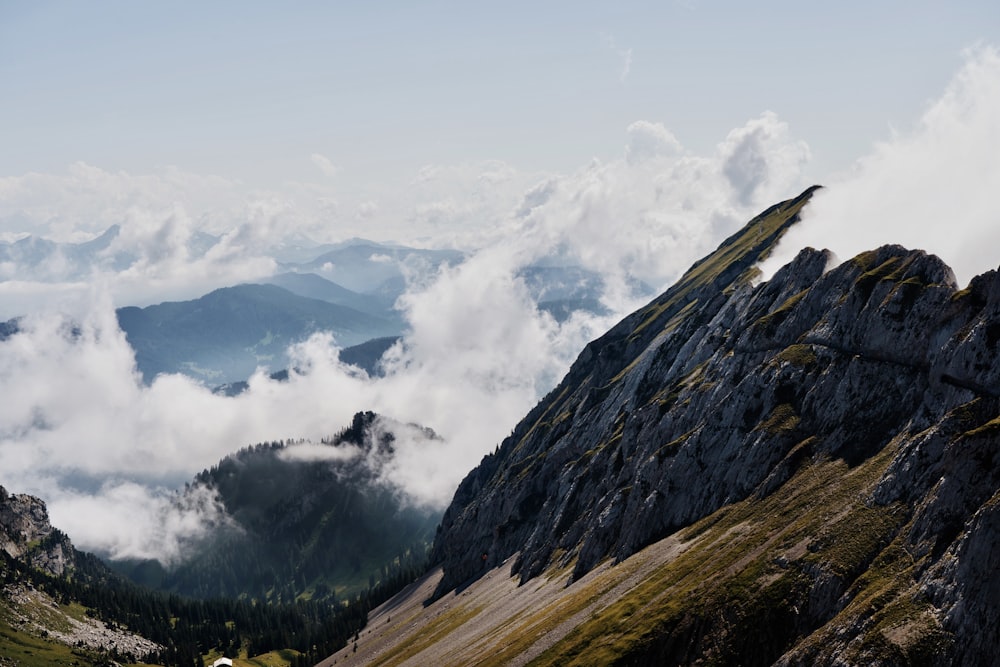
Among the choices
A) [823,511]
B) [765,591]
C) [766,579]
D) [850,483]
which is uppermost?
[850,483]

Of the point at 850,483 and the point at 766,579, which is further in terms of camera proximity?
the point at 850,483

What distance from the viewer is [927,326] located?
140 m

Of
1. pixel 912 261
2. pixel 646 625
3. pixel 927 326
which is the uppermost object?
pixel 912 261

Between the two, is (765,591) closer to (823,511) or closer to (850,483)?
(823,511)

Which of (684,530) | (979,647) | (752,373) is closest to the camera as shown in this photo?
(979,647)

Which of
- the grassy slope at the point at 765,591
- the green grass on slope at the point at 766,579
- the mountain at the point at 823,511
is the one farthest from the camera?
the green grass on slope at the point at 766,579

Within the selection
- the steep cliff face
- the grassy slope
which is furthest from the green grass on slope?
the steep cliff face

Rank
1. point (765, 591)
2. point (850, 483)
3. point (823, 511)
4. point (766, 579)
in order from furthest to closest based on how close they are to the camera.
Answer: point (850, 483)
point (823, 511)
point (766, 579)
point (765, 591)

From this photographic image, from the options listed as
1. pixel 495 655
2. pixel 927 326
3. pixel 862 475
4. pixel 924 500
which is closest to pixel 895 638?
pixel 924 500

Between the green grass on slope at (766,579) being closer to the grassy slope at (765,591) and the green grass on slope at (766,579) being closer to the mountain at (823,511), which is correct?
the grassy slope at (765,591)

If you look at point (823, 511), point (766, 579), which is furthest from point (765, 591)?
point (823, 511)

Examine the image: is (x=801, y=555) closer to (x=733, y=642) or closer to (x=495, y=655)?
(x=733, y=642)

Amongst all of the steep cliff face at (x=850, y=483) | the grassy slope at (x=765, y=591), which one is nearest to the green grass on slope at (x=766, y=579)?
the grassy slope at (x=765, y=591)

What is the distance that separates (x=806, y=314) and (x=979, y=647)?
109 m
